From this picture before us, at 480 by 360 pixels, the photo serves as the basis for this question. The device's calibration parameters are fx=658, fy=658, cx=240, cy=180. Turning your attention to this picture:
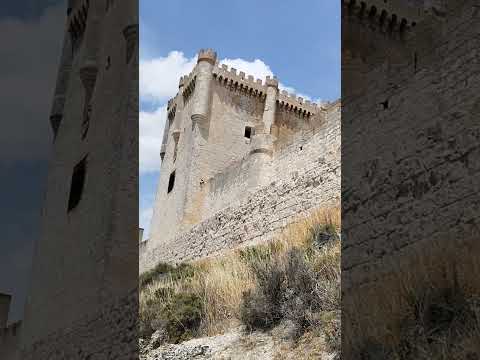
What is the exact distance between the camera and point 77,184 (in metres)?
9.40

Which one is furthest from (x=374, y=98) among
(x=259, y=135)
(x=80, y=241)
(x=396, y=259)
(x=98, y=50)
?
(x=259, y=135)

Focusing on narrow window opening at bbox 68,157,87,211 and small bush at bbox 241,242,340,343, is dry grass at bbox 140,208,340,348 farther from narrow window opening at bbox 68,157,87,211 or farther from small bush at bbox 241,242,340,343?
narrow window opening at bbox 68,157,87,211

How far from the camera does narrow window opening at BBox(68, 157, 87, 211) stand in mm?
9227

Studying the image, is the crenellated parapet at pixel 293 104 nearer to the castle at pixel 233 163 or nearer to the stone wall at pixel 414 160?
the castle at pixel 233 163

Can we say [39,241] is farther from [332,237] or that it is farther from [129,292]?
[332,237]

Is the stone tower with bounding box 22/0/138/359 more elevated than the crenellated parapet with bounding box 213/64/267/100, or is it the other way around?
the crenellated parapet with bounding box 213/64/267/100

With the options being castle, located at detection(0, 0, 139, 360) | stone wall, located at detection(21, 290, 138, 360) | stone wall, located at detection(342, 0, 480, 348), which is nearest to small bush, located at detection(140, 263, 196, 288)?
castle, located at detection(0, 0, 139, 360)

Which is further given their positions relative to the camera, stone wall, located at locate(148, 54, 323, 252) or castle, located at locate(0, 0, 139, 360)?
stone wall, located at locate(148, 54, 323, 252)

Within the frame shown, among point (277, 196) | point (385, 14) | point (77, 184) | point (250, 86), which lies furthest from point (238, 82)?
point (77, 184)

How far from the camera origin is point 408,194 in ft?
20.3

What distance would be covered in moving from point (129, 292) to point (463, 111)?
401 cm

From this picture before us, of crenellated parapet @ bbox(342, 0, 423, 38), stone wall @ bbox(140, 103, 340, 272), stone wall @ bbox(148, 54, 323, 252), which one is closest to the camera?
crenellated parapet @ bbox(342, 0, 423, 38)

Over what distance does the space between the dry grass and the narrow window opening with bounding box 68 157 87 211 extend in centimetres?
250

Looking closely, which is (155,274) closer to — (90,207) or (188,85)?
(90,207)
